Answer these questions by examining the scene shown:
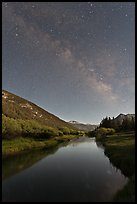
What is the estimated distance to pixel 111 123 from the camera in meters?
148

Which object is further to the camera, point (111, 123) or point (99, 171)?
point (111, 123)

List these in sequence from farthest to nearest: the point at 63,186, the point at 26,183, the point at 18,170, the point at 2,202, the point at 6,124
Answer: the point at 6,124 < the point at 18,170 < the point at 26,183 < the point at 63,186 < the point at 2,202

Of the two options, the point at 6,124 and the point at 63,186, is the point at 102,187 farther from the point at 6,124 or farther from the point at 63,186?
the point at 6,124

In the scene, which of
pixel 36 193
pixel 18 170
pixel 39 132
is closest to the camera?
pixel 36 193

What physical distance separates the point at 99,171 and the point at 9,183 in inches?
504

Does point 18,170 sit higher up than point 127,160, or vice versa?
point 127,160

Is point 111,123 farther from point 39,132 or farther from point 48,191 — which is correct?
point 48,191

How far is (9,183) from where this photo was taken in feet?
80.1

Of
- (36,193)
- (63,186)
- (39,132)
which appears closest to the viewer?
(36,193)

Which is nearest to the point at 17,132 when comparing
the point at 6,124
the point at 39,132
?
the point at 6,124

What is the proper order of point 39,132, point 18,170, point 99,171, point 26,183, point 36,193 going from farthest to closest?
point 39,132 → point 18,170 → point 99,171 → point 26,183 → point 36,193

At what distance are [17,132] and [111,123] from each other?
9191cm

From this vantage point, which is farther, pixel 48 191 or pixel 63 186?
pixel 63 186

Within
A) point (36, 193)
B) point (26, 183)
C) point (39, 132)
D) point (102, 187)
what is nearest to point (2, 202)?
point (36, 193)
